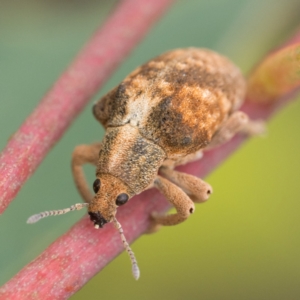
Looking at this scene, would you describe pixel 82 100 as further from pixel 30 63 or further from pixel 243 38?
pixel 243 38

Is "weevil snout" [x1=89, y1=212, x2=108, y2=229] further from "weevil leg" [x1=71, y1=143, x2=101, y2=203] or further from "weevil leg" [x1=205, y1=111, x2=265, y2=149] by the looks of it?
"weevil leg" [x1=205, y1=111, x2=265, y2=149]

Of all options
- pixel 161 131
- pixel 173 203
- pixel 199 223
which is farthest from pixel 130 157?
pixel 199 223

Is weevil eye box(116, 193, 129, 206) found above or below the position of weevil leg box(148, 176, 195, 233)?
above

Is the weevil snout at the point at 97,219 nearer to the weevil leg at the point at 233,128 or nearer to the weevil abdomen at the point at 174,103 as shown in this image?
the weevil abdomen at the point at 174,103

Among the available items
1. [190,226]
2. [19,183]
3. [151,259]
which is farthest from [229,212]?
[19,183]

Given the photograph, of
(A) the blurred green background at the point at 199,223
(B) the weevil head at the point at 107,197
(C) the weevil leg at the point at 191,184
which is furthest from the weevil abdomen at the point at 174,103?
(A) the blurred green background at the point at 199,223

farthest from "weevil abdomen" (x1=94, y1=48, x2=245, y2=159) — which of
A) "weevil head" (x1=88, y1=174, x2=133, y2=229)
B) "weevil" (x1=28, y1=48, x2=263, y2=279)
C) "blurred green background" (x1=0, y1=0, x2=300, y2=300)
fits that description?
"blurred green background" (x1=0, y1=0, x2=300, y2=300)
